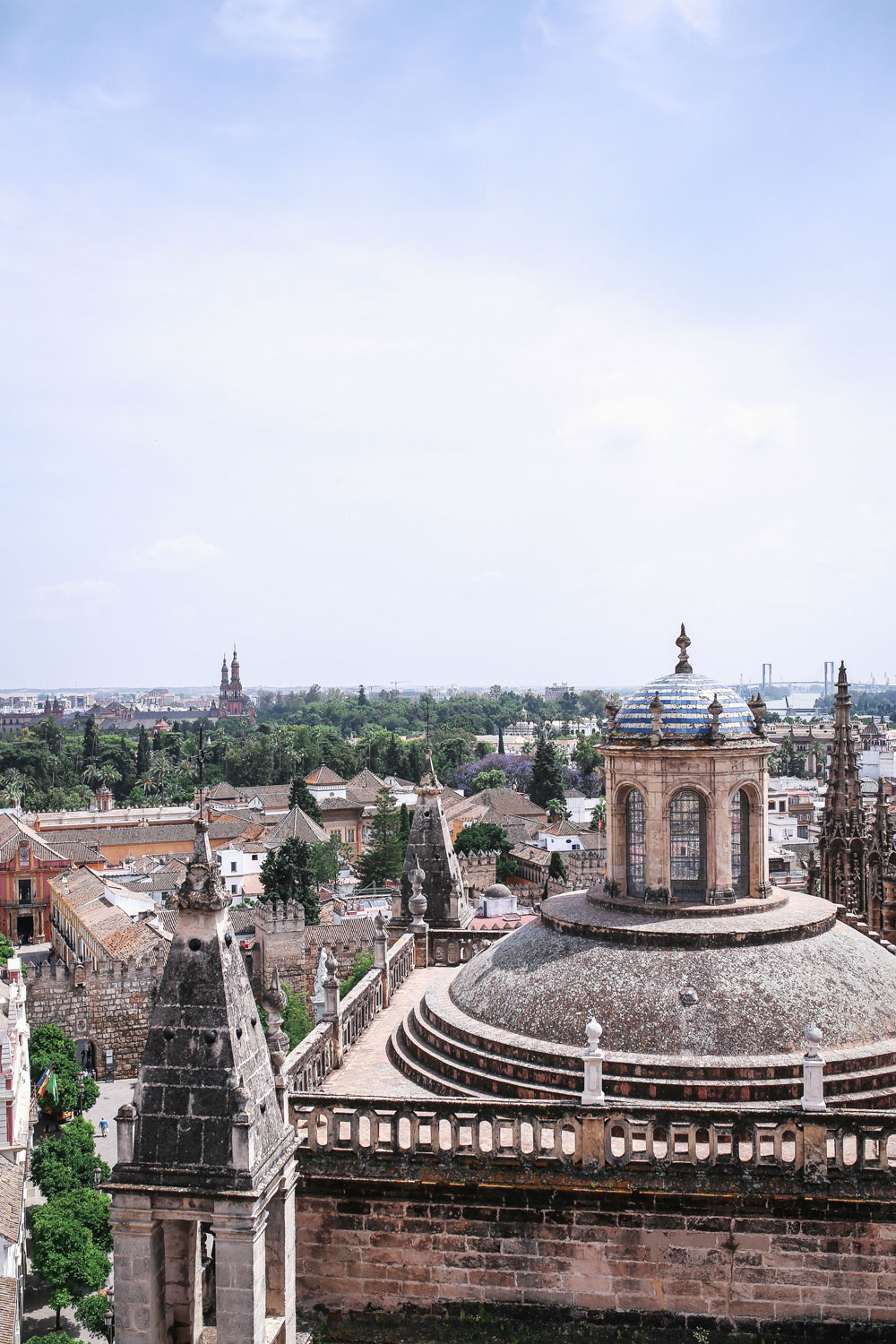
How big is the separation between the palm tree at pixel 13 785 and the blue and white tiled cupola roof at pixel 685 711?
119263mm

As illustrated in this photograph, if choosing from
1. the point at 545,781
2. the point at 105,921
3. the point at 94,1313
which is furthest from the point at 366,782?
the point at 94,1313

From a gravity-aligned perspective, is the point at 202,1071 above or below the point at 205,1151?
above

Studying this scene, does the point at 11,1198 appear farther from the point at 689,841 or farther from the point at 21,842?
the point at 21,842

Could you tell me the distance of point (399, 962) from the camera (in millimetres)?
21016

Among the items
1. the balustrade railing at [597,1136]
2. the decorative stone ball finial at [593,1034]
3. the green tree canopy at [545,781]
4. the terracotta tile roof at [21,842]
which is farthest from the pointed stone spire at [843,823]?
the green tree canopy at [545,781]

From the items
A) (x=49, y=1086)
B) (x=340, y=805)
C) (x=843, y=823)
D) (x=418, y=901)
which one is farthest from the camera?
(x=340, y=805)

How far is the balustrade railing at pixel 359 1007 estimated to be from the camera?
55.7 ft

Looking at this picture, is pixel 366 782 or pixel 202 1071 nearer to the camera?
pixel 202 1071

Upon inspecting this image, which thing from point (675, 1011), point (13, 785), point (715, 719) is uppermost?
point (715, 719)

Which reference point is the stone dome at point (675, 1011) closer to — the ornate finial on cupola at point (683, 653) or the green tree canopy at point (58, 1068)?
the ornate finial on cupola at point (683, 653)

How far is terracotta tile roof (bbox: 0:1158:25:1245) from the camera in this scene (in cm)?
2898

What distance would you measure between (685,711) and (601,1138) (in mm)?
6441

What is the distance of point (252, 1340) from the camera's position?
9.69 metres

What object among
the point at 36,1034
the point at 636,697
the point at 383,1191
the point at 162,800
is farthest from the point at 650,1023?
the point at 162,800
